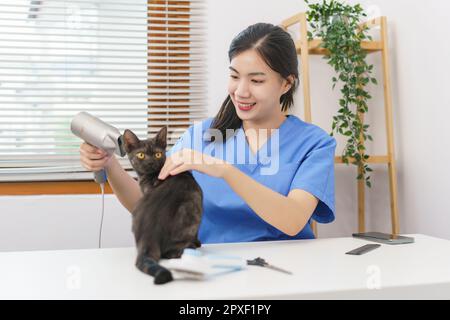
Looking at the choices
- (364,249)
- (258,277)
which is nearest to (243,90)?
(364,249)

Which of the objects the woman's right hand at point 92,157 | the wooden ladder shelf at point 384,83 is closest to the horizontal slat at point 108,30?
the wooden ladder shelf at point 384,83

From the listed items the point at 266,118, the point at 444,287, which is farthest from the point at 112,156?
the point at 444,287

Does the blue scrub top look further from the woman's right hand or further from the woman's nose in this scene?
the woman's right hand

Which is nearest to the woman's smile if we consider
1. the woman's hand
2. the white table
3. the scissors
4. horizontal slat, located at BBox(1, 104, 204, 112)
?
the woman's hand

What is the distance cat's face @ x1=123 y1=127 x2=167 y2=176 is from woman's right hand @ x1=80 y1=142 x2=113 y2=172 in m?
0.19

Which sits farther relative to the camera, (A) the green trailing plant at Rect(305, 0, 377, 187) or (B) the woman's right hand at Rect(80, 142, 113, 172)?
(A) the green trailing plant at Rect(305, 0, 377, 187)

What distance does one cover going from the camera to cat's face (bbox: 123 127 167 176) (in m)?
1.12

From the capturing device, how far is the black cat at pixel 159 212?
3.11ft

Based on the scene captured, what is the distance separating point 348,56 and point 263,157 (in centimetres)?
97

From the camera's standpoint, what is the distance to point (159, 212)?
0.97 m

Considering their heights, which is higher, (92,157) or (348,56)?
(348,56)

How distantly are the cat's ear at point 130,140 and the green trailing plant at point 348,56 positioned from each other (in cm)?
127

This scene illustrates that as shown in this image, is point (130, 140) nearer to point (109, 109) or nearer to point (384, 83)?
point (109, 109)
